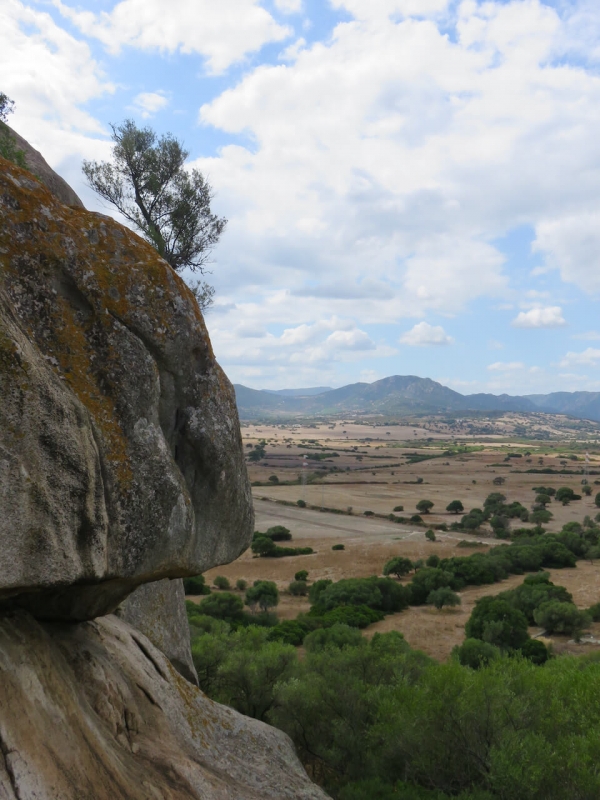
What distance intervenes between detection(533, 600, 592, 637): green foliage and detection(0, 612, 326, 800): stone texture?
2730 cm

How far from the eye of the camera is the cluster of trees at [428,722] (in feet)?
33.1

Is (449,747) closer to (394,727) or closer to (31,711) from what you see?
(394,727)

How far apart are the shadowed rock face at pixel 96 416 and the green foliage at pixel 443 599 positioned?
33.7 meters

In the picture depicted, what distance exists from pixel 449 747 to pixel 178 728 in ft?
19.6

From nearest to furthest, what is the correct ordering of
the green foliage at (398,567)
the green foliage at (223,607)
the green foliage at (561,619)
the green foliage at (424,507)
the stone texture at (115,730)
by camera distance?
the stone texture at (115,730) < the green foliage at (561,619) < the green foliage at (223,607) < the green foliage at (398,567) < the green foliage at (424,507)

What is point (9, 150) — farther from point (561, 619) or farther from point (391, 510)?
point (391, 510)

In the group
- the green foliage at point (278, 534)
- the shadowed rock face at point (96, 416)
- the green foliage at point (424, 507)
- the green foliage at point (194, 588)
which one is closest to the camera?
the shadowed rock face at point (96, 416)

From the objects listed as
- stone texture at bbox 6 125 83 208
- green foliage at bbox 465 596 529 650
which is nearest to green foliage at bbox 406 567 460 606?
green foliage at bbox 465 596 529 650

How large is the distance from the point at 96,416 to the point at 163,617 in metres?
6.04

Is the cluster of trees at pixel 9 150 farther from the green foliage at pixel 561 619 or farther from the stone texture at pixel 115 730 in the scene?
the green foliage at pixel 561 619

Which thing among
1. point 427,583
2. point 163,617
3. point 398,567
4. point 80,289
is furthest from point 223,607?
point 80,289

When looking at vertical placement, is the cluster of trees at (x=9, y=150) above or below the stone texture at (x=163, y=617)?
above

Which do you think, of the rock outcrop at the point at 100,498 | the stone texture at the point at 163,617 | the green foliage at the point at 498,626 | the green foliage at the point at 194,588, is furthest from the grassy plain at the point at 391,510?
the rock outcrop at the point at 100,498

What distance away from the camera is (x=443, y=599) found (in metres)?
38.7
